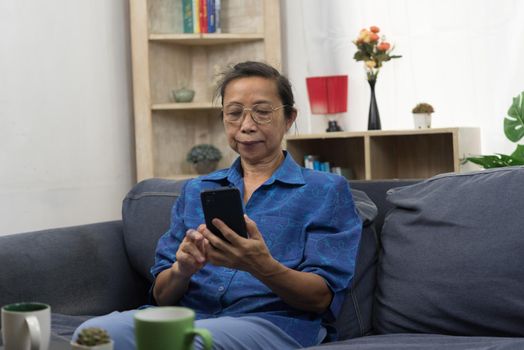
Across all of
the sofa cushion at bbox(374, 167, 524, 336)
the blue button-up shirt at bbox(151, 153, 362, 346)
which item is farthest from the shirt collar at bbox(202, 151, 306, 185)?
the sofa cushion at bbox(374, 167, 524, 336)

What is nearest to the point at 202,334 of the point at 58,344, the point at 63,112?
the point at 58,344

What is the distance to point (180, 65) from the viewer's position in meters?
3.95

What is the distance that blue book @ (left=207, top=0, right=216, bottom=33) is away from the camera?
372cm

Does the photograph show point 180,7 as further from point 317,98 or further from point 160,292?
point 160,292

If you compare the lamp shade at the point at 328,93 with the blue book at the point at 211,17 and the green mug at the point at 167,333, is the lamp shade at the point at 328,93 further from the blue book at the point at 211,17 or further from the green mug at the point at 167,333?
the green mug at the point at 167,333

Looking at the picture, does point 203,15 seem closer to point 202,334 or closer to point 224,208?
point 224,208

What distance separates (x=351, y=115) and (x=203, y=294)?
6.96 feet

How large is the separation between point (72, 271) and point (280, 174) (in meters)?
0.66

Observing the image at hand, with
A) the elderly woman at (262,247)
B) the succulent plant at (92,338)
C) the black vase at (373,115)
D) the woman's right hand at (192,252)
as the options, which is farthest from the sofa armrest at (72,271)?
the black vase at (373,115)

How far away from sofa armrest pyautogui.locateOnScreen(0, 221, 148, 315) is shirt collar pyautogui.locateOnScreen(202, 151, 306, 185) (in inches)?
17.4

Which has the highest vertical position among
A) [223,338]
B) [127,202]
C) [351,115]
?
[351,115]

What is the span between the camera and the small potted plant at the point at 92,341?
0.95 m

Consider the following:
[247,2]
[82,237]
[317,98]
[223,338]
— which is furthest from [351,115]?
[223,338]

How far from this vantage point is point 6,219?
325 centimetres
